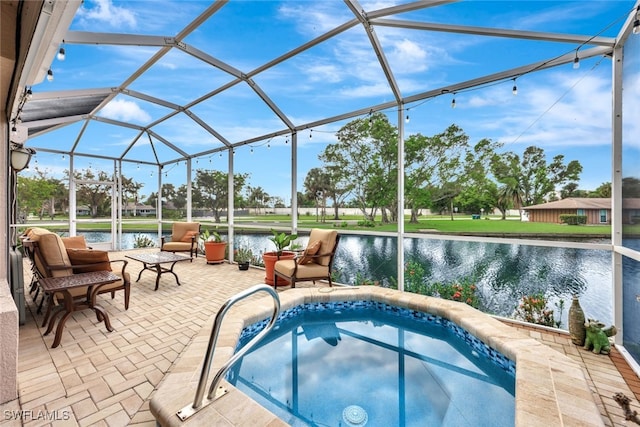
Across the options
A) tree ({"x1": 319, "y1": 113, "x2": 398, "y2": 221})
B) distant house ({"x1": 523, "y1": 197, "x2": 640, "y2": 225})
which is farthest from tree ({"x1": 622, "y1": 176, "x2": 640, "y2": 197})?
tree ({"x1": 319, "y1": 113, "x2": 398, "y2": 221})

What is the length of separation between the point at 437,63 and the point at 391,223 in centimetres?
251

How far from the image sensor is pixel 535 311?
147 inches

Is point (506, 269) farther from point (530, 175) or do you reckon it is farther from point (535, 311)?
point (530, 175)

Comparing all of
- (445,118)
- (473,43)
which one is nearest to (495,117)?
(445,118)

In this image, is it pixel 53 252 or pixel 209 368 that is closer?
pixel 209 368

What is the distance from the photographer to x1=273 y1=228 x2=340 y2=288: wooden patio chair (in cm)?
491

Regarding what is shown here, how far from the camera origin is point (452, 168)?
15.4ft

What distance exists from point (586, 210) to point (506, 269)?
1159mm

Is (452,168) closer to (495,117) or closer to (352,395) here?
(495,117)

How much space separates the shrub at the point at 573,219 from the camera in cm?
344

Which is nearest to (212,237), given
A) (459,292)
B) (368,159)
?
(368,159)

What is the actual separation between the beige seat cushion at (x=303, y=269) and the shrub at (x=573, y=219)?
11.1 ft

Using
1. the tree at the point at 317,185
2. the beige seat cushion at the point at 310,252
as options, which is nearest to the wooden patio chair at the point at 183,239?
the tree at the point at 317,185

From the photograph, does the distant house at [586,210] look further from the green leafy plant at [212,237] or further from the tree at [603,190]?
the green leafy plant at [212,237]
